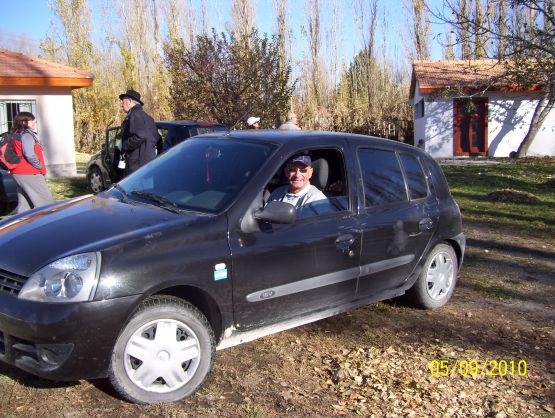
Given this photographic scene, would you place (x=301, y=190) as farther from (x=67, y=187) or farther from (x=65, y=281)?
(x=67, y=187)

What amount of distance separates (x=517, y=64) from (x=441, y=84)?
364 inches

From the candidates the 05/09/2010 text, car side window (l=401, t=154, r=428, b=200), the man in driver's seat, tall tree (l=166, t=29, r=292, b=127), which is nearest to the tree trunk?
tall tree (l=166, t=29, r=292, b=127)

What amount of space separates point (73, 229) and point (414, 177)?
9.60ft

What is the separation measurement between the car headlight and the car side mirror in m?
1.08

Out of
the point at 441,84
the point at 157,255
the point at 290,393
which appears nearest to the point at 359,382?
the point at 290,393

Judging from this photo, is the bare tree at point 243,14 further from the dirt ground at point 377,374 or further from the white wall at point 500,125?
the dirt ground at point 377,374

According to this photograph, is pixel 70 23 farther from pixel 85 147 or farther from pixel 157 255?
pixel 157 255

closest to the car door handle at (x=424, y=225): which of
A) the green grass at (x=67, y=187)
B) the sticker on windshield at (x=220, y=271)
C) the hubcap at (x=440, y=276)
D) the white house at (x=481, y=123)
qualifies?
the hubcap at (x=440, y=276)

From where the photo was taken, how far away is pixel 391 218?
15.3ft

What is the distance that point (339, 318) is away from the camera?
502 centimetres

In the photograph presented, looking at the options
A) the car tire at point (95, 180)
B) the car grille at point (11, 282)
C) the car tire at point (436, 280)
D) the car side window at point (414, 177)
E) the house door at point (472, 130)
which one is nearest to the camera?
the car grille at point (11, 282)

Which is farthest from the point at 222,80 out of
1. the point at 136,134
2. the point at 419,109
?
the point at 136,134

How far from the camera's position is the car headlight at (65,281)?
313 centimetres

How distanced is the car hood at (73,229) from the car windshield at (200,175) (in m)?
0.16
